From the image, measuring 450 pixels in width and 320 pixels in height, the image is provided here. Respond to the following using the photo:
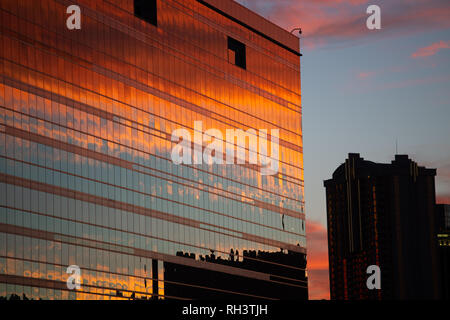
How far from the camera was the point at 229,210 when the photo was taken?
163 metres

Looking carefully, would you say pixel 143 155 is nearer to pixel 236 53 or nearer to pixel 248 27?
pixel 236 53

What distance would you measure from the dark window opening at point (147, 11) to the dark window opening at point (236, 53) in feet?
73.5

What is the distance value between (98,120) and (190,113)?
24.2 metres

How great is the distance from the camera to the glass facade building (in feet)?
388

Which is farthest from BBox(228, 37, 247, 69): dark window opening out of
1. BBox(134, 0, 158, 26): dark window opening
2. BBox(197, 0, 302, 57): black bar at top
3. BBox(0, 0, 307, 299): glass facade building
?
BBox(134, 0, 158, 26): dark window opening

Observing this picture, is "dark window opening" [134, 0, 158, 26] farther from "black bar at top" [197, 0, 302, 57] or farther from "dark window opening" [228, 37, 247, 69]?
"dark window opening" [228, 37, 247, 69]

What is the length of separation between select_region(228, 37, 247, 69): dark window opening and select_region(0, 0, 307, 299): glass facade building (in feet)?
0.71

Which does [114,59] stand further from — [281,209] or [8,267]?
[281,209]

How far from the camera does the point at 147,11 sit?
473 feet

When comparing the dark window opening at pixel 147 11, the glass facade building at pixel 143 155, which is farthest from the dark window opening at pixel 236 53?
the dark window opening at pixel 147 11

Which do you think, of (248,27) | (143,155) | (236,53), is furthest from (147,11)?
(248,27)

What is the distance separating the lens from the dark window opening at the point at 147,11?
143 m
